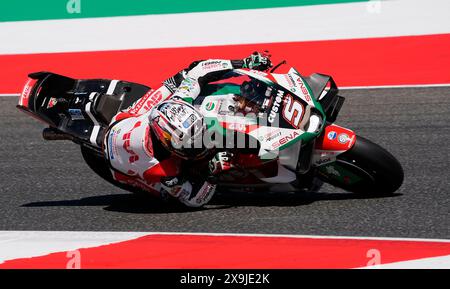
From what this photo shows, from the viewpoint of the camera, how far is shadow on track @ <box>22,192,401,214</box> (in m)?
6.45

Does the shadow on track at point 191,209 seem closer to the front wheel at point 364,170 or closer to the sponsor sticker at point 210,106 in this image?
the front wheel at point 364,170

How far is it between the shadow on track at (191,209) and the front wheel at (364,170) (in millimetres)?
156

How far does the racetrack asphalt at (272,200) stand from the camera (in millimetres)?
5852

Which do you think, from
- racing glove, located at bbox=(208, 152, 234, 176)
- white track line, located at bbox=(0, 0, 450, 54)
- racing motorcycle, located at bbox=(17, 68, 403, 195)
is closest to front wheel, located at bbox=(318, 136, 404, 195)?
racing motorcycle, located at bbox=(17, 68, 403, 195)

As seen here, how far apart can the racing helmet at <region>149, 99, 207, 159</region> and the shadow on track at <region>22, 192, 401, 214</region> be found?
713 millimetres

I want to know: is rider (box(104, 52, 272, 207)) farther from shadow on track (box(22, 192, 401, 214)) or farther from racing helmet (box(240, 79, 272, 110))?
shadow on track (box(22, 192, 401, 214))

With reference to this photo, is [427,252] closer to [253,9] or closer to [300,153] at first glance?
[300,153]

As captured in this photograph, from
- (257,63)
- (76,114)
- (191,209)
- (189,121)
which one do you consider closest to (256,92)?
(257,63)

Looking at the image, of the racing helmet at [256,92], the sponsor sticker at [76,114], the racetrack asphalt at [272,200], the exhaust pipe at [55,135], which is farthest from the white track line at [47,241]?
the racing helmet at [256,92]

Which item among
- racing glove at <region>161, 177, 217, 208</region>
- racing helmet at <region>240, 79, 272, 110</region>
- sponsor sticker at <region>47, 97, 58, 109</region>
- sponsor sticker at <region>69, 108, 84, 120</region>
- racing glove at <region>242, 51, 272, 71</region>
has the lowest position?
racing glove at <region>161, 177, 217, 208</region>

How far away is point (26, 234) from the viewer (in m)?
6.12

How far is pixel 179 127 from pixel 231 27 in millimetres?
5846

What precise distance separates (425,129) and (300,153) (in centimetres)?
259

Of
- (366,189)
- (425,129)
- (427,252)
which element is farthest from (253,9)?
(427,252)
